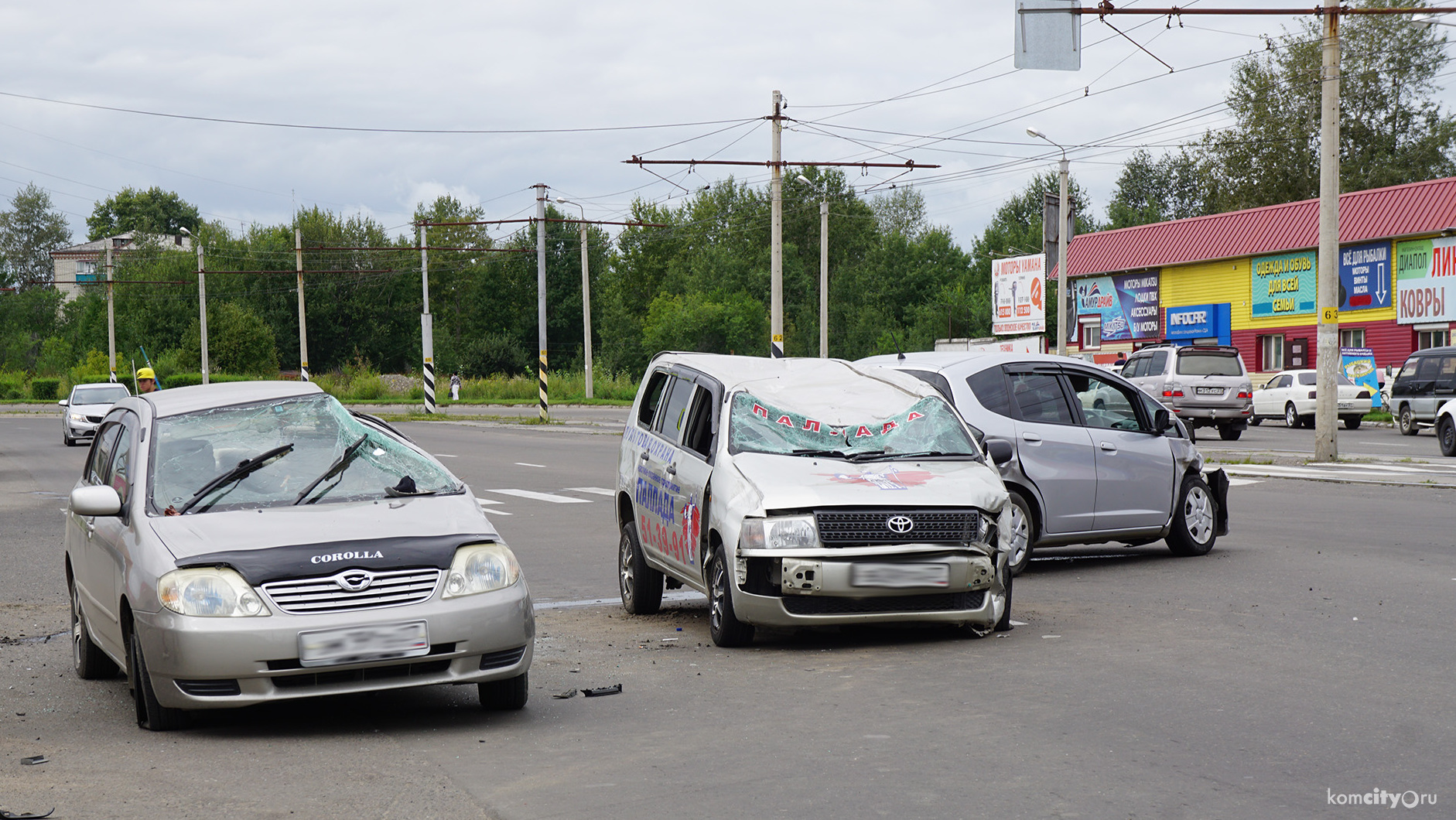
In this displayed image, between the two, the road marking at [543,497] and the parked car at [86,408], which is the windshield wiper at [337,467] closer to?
the road marking at [543,497]

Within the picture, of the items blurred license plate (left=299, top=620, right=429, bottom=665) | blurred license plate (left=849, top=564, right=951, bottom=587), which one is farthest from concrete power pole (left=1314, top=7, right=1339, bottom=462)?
blurred license plate (left=299, top=620, right=429, bottom=665)

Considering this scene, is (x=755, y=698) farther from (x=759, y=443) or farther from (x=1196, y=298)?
(x=1196, y=298)

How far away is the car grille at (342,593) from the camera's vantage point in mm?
5934

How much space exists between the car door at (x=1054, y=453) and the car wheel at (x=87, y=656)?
651 cm

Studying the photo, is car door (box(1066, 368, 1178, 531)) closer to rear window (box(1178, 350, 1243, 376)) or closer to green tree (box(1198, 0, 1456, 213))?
rear window (box(1178, 350, 1243, 376))

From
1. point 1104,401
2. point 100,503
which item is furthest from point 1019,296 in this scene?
point 100,503

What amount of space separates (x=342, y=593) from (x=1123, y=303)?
53506 mm

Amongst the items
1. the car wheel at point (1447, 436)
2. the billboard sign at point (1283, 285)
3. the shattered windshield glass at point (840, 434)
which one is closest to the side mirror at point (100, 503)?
the shattered windshield glass at point (840, 434)

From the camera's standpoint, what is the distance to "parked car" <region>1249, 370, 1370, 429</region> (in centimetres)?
3559

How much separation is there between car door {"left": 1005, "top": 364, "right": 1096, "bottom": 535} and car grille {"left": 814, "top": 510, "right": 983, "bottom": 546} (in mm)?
3149

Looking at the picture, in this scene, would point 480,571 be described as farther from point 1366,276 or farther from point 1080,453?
point 1366,276

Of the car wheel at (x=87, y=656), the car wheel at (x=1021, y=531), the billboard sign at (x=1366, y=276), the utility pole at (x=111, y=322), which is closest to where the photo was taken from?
the car wheel at (x=87, y=656)

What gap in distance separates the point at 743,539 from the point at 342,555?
8.11 ft

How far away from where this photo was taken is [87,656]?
762cm
